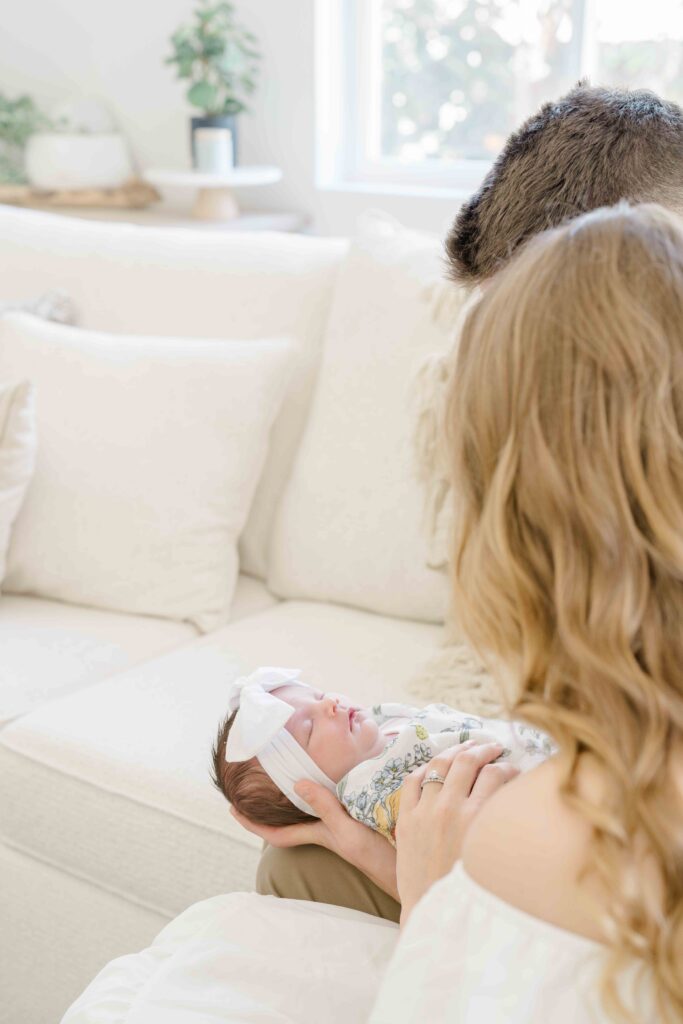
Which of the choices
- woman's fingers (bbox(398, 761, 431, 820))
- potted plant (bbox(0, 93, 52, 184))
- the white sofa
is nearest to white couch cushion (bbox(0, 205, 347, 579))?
the white sofa

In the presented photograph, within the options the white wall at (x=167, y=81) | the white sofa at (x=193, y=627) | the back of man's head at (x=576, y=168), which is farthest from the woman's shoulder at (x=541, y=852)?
the white wall at (x=167, y=81)

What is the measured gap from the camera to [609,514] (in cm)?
77

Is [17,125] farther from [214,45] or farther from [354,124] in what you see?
[354,124]

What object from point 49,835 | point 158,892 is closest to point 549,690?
point 158,892

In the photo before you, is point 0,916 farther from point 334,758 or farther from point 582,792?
point 582,792

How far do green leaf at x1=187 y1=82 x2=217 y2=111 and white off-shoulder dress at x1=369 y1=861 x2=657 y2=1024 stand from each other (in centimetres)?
290

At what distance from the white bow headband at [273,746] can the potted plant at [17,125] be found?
9.39 ft

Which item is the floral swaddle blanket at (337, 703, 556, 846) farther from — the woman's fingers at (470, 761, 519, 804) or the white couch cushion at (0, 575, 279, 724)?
the white couch cushion at (0, 575, 279, 724)

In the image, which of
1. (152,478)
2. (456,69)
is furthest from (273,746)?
(456,69)

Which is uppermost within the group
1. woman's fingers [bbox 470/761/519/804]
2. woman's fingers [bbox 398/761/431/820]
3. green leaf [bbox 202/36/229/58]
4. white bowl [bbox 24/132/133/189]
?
green leaf [bbox 202/36/229/58]

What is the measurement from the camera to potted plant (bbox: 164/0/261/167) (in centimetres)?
330

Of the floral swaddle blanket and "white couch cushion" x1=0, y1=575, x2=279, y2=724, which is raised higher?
the floral swaddle blanket

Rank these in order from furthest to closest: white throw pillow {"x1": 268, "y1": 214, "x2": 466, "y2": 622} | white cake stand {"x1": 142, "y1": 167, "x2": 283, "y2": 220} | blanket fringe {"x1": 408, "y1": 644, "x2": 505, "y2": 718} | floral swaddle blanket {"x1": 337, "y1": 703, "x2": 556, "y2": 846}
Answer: white cake stand {"x1": 142, "y1": 167, "x2": 283, "y2": 220} < white throw pillow {"x1": 268, "y1": 214, "x2": 466, "y2": 622} < blanket fringe {"x1": 408, "y1": 644, "x2": 505, "y2": 718} < floral swaddle blanket {"x1": 337, "y1": 703, "x2": 556, "y2": 846}

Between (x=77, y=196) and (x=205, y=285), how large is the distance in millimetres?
1465
